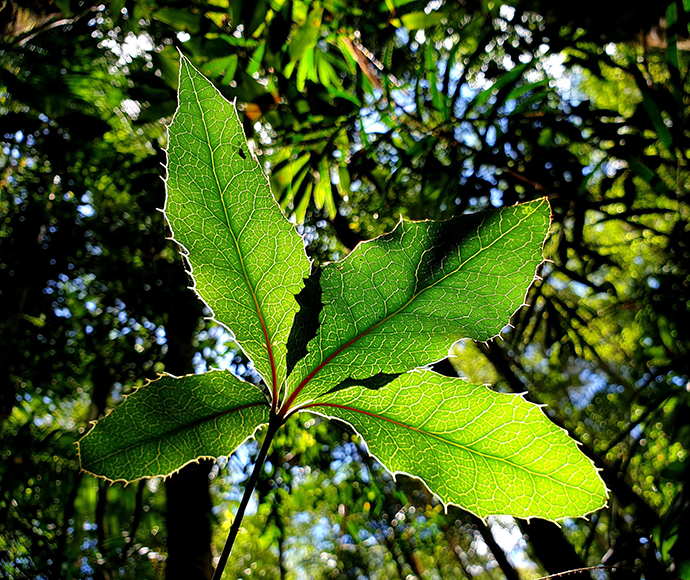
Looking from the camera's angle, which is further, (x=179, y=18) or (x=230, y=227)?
(x=179, y=18)

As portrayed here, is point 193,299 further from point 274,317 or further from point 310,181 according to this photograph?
point 274,317

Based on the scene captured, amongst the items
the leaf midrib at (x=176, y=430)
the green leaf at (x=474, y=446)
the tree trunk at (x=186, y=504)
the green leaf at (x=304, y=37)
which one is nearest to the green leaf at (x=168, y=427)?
the leaf midrib at (x=176, y=430)

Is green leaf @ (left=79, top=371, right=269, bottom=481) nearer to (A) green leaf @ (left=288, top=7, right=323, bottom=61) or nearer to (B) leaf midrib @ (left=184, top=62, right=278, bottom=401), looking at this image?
(B) leaf midrib @ (left=184, top=62, right=278, bottom=401)

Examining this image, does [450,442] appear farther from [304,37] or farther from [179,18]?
[179,18]

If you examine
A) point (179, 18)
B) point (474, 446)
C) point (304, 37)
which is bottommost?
point (474, 446)

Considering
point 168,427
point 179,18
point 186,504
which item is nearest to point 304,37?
point 179,18

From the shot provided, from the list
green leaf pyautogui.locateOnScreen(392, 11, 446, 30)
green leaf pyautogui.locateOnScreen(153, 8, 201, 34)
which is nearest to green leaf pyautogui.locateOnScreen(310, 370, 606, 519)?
green leaf pyautogui.locateOnScreen(153, 8, 201, 34)

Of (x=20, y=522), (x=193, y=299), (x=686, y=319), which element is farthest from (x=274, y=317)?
(x=686, y=319)
